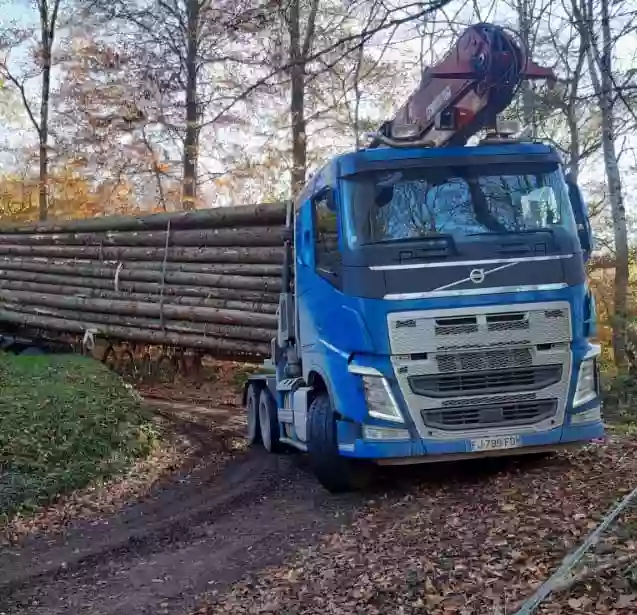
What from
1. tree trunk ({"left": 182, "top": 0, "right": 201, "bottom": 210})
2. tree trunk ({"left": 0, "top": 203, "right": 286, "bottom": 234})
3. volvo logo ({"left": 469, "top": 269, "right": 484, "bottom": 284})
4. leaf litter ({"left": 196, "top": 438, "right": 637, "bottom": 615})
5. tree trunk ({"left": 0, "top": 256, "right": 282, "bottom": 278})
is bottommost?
leaf litter ({"left": 196, "top": 438, "right": 637, "bottom": 615})

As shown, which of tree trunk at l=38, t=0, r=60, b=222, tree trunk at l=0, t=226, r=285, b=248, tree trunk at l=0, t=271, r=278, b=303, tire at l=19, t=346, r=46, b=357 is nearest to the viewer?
tree trunk at l=0, t=226, r=285, b=248

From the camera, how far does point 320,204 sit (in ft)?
25.1

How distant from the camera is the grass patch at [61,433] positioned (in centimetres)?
787

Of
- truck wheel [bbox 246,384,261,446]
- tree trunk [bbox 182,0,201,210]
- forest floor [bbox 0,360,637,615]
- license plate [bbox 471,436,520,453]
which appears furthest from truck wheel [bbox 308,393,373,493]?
tree trunk [bbox 182,0,201,210]

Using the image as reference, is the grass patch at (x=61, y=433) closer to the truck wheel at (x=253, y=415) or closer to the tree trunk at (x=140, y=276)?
the truck wheel at (x=253, y=415)

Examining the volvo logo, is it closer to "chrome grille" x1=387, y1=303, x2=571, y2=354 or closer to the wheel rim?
"chrome grille" x1=387, y1=303, x2=571, y2=354

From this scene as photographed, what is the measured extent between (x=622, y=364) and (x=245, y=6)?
1035 centimetres

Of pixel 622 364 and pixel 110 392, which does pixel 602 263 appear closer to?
pixel 622 364

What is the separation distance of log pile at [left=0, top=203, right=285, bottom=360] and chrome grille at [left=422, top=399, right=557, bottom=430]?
4.98 metres

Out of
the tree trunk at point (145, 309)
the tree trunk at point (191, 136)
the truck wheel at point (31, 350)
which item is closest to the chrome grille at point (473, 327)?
the tree trunk at point (145, 309)

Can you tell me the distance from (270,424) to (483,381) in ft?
12.3

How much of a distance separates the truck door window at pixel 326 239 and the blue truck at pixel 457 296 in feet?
0.09

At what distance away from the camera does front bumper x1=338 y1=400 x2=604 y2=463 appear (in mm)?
6762

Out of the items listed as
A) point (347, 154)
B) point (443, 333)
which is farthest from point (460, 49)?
point (443, 333)
